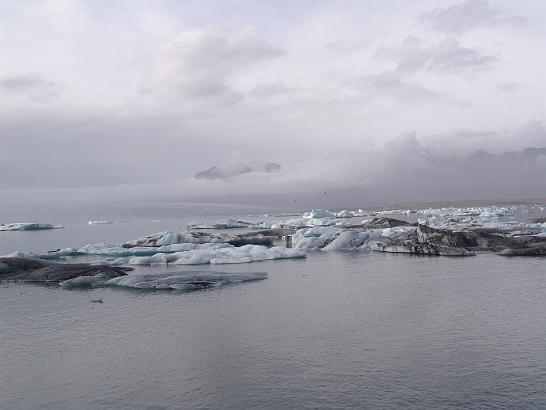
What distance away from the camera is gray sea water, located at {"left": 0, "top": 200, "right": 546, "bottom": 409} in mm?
10367

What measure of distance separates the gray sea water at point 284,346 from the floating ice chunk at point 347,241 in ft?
41.3

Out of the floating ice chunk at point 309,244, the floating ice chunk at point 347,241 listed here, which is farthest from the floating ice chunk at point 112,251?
the floating ice chunk at point 347,241

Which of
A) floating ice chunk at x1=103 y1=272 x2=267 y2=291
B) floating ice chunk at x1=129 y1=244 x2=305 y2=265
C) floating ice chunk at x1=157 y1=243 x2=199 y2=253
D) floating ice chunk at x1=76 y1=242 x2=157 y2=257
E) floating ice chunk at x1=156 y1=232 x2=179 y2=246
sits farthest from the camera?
floating ice chunk at x1=156 y1=232 x2=179 y2=246

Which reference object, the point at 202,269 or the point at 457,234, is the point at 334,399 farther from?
the point at 457,234

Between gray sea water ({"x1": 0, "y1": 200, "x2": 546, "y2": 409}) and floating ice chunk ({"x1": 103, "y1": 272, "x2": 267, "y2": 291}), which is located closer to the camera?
gray sea water ({"x1": 0, "y1": 200, "x2": 546, "y2": 409})

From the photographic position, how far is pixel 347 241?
35719 millimetres

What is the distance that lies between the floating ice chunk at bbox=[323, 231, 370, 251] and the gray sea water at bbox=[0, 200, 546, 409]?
496 inches

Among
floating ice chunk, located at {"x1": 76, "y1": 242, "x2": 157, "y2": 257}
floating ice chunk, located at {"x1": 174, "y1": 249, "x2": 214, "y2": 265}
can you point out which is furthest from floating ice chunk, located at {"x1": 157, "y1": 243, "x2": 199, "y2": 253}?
floating ice chunk, located at {"x1": 174, "y1": 249, "x2": 214, "y2": 265}

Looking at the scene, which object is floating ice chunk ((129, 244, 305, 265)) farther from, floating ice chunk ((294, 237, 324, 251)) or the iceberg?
the iceberg

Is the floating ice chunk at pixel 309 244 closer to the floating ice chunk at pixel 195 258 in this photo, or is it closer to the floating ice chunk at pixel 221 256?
the floating ice chunk at pixel 221 256

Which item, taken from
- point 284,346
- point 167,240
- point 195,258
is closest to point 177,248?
point 167,240

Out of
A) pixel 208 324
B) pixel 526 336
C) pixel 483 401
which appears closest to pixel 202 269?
pixel 208 324

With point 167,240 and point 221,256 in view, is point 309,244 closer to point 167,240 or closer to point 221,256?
point 221,256

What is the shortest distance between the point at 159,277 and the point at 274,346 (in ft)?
32.9
